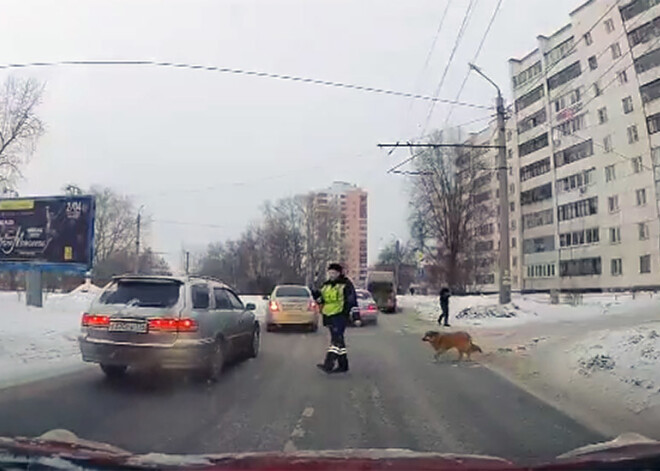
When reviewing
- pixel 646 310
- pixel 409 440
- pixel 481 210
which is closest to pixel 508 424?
pixel 409 440

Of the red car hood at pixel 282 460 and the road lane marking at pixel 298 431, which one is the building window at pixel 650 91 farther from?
the red car hood at pixel 282 460

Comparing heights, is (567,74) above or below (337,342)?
above

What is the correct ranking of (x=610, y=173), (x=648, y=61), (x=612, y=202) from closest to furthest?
(x=648, y=61), (x=610, y=173), (x=612, y=202)

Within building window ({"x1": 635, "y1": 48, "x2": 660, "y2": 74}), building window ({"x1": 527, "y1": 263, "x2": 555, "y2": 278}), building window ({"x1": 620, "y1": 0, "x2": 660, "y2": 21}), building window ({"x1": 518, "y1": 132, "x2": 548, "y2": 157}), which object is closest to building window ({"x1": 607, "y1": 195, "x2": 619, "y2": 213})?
building window ({"x1": 518, "y1": 132, "x2": 548, "y2": 157})

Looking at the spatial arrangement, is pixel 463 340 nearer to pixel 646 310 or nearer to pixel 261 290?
pixel 646 310

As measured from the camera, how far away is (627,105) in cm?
1591

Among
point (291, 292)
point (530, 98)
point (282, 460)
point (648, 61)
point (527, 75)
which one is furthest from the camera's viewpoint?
point (530, 98)

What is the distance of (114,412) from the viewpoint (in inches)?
299

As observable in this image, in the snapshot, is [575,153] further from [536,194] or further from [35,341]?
[35,341]

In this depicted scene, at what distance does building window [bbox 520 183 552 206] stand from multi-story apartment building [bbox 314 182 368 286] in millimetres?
22235

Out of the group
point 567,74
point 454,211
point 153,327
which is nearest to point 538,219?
point 567,74

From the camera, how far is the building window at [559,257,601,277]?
19531mm

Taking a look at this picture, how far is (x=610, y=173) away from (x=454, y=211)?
94.2 feet

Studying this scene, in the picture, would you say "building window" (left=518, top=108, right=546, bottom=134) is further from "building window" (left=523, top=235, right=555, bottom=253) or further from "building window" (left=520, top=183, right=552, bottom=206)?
"building window" (left=523, top=235, right=555, bottom=253)
